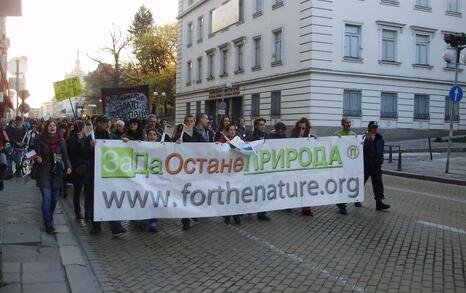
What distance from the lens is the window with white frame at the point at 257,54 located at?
1547 inches

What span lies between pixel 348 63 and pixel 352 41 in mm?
1483

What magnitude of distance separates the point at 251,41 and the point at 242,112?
5.34 metres

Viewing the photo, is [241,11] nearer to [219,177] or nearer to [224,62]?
[224,62]

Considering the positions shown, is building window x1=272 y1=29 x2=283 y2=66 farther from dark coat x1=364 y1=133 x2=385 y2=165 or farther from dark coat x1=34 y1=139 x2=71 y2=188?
dark coat x1=34 y1=139 x2=71 y2=188

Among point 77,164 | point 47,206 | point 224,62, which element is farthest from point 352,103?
point 47,206

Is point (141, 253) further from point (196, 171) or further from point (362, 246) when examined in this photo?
point (362, 246)

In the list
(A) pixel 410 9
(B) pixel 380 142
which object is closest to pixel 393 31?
(A) pixel 410 9

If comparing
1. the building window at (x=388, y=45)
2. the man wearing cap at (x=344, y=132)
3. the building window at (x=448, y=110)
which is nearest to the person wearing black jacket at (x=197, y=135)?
the man wearing cap at (x=344, y=132)

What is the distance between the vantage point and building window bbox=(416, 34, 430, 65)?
36719mm

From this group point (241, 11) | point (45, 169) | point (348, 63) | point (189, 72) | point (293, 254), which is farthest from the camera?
point (189, 72)

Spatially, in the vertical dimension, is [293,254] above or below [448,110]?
below

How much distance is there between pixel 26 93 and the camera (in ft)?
78.5

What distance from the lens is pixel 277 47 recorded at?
37062mm

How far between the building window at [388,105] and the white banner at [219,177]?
84.5 feet
